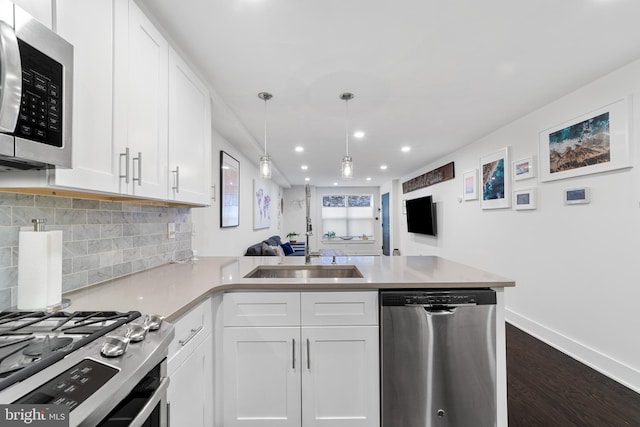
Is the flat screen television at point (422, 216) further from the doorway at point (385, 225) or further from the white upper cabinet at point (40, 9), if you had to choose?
the white upper cabinet at point (40, 9)

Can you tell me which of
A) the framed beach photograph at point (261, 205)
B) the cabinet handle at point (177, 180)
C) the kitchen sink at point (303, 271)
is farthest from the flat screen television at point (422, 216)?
the cabinet handle at point (177, 180)

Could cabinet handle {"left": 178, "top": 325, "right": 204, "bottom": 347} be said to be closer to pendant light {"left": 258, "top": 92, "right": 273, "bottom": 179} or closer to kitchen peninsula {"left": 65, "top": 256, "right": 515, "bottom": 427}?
kitchen peninsula {"left": 65, "top": 256, "right": 515, "bottom": 427}

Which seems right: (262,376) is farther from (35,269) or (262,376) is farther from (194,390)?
(35,269)

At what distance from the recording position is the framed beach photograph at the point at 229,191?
352 cm

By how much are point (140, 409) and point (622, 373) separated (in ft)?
10.8

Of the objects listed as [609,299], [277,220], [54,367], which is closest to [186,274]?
[54,367]

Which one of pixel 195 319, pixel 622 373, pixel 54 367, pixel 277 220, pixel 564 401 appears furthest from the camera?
pixel 277 220

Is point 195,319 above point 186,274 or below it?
below

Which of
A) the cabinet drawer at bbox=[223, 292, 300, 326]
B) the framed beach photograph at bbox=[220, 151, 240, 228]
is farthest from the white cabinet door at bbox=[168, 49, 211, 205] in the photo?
the framed beach photograph at bbox=[220, 151, 240, 228]

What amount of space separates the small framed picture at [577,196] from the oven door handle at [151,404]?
133 inches

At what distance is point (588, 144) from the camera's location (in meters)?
2.50

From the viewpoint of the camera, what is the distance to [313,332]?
1568mm

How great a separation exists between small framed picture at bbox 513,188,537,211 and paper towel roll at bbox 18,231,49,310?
3967 millimetres

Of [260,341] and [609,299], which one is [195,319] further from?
[609,299]
